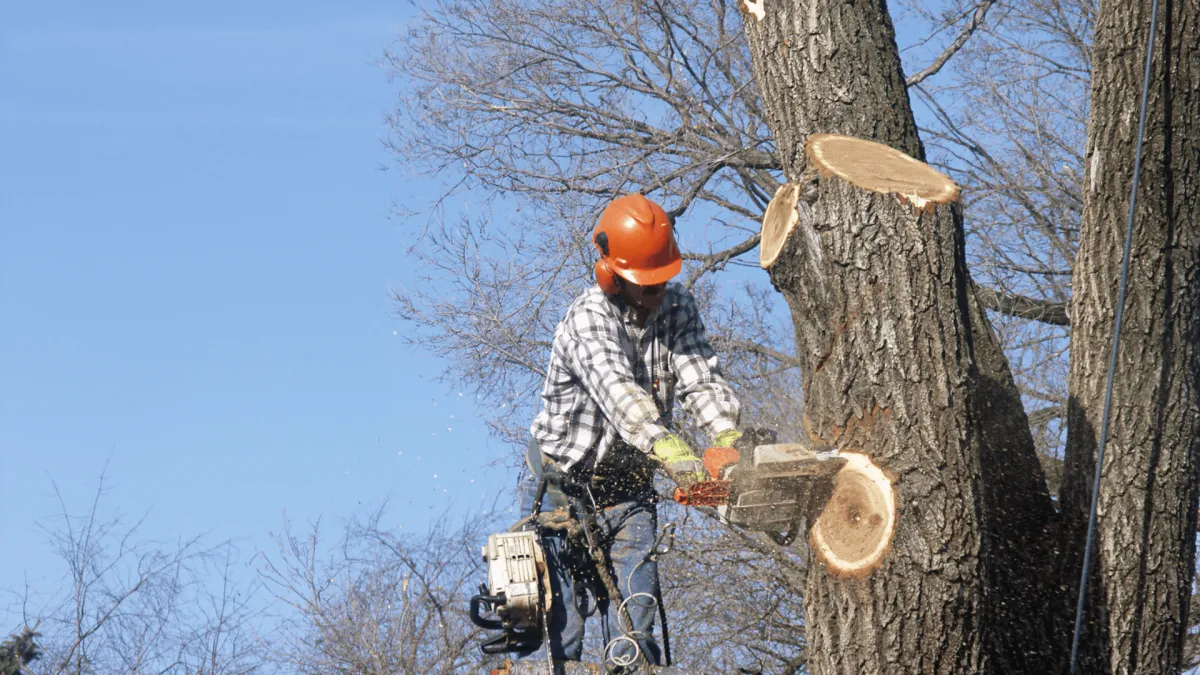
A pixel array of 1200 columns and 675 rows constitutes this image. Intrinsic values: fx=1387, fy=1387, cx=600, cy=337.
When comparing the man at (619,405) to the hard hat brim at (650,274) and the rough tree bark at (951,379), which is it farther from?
the rough tree bark at (951,379)

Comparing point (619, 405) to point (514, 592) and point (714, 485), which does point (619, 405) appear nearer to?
point (714, 485)

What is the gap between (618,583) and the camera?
18.3ft

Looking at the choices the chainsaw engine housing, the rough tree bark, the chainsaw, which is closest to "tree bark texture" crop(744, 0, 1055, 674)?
the rough tree bark

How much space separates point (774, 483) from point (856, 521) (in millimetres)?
270

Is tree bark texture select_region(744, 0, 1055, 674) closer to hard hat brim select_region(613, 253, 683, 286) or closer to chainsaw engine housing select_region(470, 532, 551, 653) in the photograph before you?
hard hat brim select_region(613, 253, 683, 286)

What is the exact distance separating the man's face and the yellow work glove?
2.08 ft

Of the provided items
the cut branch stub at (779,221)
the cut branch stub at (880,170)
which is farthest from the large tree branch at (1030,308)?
the cut branch stub at (779,221)

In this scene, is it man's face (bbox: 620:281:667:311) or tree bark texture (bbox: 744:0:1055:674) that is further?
man's face (bbox: 620:281:667:311)

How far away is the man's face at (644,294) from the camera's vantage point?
215 inches

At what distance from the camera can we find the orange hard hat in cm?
538

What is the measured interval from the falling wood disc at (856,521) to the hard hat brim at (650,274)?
1.43 metres

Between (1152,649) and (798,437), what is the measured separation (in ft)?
21.2

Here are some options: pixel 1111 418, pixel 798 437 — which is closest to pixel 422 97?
pixel 798 437

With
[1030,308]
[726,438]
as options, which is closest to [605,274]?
[726,438]
